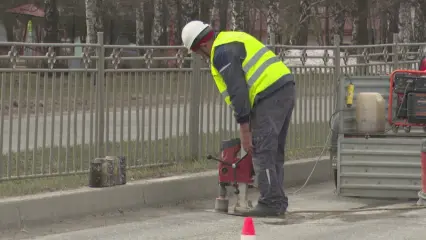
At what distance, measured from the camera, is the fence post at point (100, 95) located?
1002 cm

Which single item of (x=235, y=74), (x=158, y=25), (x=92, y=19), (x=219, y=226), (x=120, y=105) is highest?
(x=158, y=25)

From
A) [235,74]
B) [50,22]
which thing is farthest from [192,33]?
[50,22]

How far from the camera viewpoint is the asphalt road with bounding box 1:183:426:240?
324 inches

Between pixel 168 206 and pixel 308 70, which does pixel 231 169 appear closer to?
pixel 168 206

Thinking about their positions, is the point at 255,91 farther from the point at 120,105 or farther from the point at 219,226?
the point at 120,105

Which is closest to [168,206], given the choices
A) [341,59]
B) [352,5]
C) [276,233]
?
[276,233]

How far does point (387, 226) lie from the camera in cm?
867

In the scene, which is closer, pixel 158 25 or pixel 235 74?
pixel 235 74

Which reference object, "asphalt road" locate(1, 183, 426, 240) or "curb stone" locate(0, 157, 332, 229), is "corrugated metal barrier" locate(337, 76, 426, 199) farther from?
"curb stone" locate(0, 157, 332, 229)

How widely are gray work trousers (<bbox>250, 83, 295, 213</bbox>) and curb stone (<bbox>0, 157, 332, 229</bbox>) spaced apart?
4.04 feet

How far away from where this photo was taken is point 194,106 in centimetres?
1111

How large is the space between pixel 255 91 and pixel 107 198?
1.78 meters

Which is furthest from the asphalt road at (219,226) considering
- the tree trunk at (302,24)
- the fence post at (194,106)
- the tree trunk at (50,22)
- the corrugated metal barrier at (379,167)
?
the tree trunk at (302,24)

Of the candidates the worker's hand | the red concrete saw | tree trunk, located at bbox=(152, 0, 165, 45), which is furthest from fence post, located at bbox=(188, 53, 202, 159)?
tree trunk, located at bbox=(152, 0, 165, 45)
